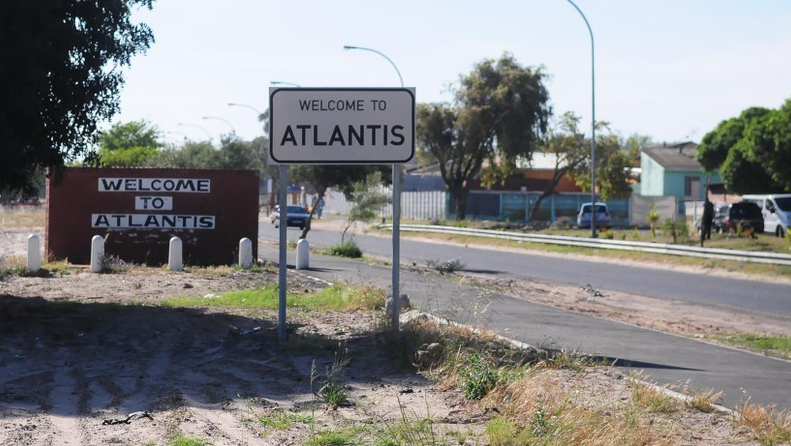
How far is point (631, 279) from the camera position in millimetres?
28203

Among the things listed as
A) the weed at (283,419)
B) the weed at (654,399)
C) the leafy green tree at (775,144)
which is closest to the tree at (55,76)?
the weed at (283,419)

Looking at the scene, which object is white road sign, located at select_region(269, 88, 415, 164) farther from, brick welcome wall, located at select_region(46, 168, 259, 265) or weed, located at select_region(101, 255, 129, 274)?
brick welcome wall, located at select_region(46, 168, 259, 265)

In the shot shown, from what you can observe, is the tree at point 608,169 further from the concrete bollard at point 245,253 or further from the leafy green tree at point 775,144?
the concrete bollard at point 245,253

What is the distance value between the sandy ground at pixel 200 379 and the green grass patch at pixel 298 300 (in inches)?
19.6

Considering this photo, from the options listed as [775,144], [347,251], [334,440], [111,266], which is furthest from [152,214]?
[775,144]

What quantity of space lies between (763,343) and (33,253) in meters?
13.8

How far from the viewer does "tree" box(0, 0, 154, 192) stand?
507 inches

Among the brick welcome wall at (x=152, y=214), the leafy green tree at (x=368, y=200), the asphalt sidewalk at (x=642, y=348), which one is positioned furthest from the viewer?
the leafy green tree at (x=368, y=200)

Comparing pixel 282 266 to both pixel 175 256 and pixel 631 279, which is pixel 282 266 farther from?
pixel 631 279

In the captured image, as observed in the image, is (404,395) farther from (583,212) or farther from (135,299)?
(583,212)

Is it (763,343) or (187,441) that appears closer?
(187,441)

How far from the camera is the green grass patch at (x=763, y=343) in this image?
1387cm

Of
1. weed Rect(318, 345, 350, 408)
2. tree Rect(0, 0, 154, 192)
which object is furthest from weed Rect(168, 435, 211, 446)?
tree Rect(0, 0, 154, 192)

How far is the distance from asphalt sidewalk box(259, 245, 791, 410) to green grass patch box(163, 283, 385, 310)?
1.12 metres
